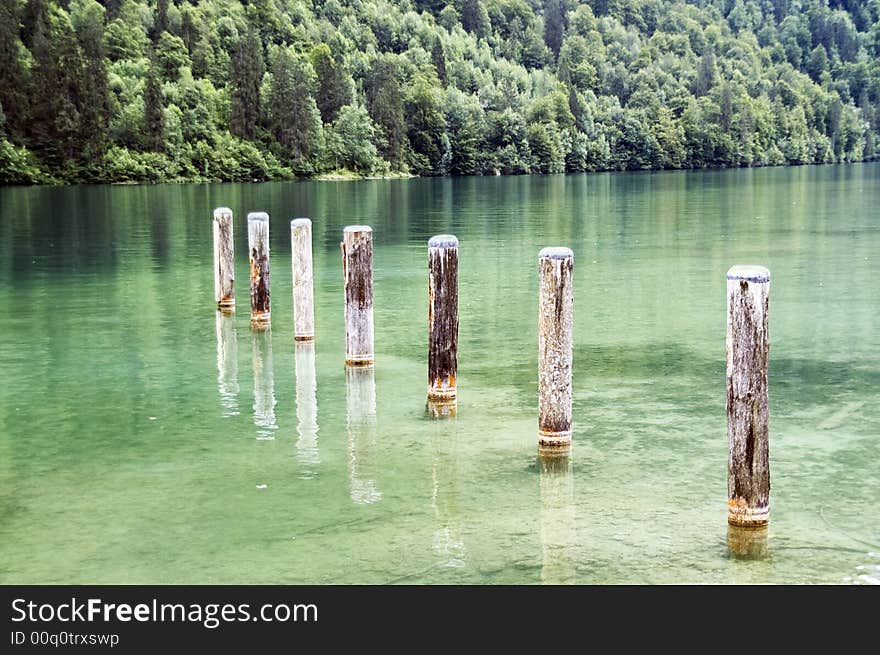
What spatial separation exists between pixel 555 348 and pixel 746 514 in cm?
316

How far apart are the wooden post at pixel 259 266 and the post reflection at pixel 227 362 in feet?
1.88

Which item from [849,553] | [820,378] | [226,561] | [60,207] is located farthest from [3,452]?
[60,207]

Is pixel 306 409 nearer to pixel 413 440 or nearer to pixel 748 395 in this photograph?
pixel 413 440

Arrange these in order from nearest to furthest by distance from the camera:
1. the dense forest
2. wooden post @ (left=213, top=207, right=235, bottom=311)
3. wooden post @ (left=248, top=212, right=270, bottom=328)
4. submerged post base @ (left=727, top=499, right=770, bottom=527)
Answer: submerged post base @ (left=727, top=499, right=770, bottom=527) < wooden post @ (left=248, top=212, right=270, bottom=328) < wooden post @ (left=213, top=207, right=235, bottom=311) < the dense forest

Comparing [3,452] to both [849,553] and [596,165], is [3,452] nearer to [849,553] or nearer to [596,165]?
[849,553]

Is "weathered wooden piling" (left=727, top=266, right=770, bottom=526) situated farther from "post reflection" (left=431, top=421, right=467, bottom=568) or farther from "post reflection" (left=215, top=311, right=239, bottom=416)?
"post reflection" (left=215, top=311, right=239, bottom=416)

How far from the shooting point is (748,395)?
35.3 ft

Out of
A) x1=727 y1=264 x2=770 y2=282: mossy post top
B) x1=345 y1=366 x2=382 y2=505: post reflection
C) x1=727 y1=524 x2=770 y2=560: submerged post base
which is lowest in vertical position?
x1=727 y1=524 x2=770 y2=560: submerged post base

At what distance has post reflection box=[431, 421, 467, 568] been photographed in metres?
10.6

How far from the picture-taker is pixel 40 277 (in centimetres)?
3319

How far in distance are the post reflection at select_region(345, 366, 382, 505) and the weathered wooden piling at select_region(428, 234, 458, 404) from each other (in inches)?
45.9

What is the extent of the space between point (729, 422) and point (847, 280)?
68.9 feet

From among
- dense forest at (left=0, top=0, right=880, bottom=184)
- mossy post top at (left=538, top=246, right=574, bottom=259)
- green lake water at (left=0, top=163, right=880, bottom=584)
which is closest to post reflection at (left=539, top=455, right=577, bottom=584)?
green lake water at (left=0, top=163, right=880, bottom=584)
